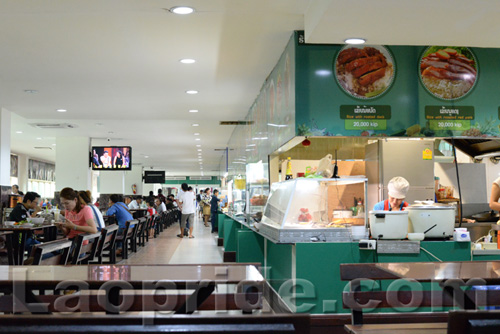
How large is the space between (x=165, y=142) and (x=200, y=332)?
1599cm

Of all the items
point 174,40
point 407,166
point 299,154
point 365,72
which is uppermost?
point 174,40

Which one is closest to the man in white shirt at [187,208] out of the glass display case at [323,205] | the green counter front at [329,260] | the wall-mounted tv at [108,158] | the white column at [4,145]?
the wall-mounted tv at [108,158]

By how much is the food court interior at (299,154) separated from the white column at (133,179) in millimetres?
17574

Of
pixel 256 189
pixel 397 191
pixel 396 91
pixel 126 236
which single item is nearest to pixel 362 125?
pixel 396 91

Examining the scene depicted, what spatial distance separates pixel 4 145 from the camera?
32.2ft

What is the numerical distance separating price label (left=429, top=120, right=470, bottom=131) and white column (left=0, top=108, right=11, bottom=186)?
756cm

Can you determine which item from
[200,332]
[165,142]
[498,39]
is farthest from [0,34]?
[165,142]

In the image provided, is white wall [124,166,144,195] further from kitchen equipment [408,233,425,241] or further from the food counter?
kitchen equipment [408,233,425,241]

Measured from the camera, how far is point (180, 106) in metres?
9.65

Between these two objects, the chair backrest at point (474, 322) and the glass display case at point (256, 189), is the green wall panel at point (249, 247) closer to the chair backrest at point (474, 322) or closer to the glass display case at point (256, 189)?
the glass display case at point (256, 189)

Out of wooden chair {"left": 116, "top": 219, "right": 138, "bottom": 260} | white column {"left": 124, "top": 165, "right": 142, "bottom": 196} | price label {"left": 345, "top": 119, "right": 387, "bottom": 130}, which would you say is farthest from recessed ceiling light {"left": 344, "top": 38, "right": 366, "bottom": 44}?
white column {"left": 124, "top": 165, "right": 142, "bottom": 196}

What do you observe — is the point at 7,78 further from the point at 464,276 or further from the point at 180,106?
the point at 464,276

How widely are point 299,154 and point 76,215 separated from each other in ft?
12.0

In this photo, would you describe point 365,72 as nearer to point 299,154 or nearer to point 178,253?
point 299,154
